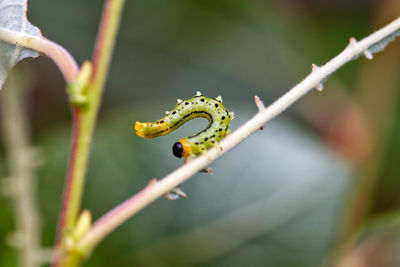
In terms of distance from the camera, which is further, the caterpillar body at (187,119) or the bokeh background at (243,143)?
the bokeh background at (243,143)

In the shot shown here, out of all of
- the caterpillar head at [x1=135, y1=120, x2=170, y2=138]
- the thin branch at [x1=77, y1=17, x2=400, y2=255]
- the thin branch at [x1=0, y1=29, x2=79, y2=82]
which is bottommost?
the thin branch at [x1=77, y1=17, x2=400, y2=255]

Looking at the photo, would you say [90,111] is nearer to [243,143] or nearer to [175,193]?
[175,193]

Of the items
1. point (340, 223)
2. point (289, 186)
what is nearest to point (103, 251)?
point (289, 186)

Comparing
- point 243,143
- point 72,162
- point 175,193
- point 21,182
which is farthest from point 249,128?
point 243,143

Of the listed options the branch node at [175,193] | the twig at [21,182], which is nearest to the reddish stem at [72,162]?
the branch node at [175,193]

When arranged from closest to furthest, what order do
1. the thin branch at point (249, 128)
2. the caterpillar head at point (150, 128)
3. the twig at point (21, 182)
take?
the thin branch at point (249, 128) → the caterpillar head at point (150, 128) → the twig at point (21, 182)

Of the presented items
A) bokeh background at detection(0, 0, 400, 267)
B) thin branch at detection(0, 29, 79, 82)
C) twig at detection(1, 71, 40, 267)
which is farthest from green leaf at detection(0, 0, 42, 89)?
bokeh background at detection(0, 0, 400, 267)

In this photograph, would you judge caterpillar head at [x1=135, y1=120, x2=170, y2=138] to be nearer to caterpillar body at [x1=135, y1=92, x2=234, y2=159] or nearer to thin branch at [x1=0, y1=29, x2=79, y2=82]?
caterpillar body at [x1=135, y1=92, x2=234, y2=159]

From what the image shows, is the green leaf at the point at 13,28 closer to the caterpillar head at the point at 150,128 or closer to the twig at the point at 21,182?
the caterpillar head at the point at 150,128
